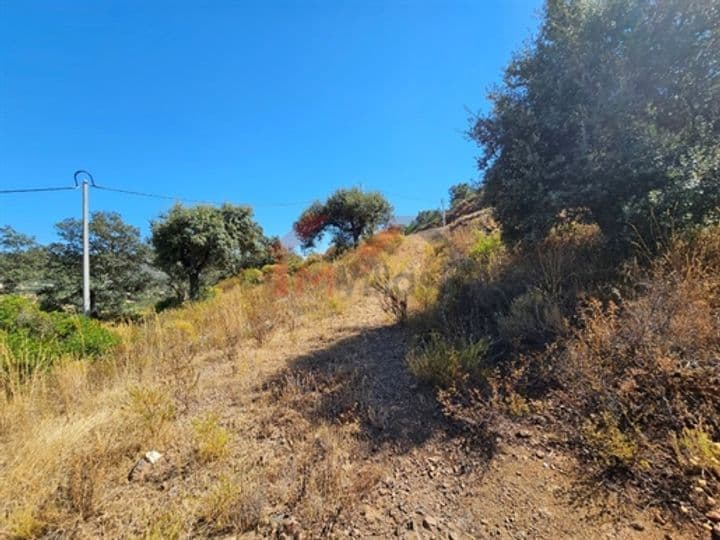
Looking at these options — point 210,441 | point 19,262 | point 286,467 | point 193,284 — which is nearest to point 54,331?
point 210,441

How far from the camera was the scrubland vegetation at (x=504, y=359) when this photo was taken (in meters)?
1.78

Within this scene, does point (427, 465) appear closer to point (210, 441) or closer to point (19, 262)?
point (210, 441)

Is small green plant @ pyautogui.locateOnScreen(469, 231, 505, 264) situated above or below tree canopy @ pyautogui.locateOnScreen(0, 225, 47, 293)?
below

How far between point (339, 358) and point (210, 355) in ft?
6.72

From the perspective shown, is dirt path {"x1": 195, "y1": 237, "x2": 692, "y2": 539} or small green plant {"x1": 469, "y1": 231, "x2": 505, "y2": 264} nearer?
dirt path {"x1": 195, "y1": 237, "x2": 692, "y2": 539}

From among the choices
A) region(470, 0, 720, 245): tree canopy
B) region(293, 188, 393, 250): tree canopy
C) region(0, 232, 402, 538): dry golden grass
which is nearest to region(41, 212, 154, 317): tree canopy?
region(293, 188, 393, 250): tree canopy

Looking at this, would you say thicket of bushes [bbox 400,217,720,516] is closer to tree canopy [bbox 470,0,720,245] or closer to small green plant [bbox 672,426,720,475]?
small green plant [bbox 672,426,720,475]

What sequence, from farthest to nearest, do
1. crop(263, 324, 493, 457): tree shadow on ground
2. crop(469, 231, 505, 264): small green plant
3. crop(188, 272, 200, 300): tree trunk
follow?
crop(188, 272, 200, 300): tree trunk < crop(469, 231, 505, 264): small green plant < crop(263, 324, 493, 457): tree shadow on ground

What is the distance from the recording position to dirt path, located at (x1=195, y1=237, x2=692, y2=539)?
5.16 ft

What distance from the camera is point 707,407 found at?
71.3 inches

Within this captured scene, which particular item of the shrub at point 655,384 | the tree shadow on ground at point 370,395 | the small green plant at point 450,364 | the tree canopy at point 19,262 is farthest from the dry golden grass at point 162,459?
the tree canopy at point 19,262

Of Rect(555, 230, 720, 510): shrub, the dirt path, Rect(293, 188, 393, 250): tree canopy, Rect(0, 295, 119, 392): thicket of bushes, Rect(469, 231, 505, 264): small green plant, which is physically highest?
Rect(293, 188, 393, 250): tree canopy

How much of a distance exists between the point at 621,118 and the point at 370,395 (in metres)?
3.91

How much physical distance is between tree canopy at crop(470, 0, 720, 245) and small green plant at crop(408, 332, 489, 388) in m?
1.95
